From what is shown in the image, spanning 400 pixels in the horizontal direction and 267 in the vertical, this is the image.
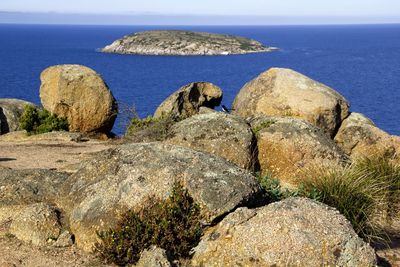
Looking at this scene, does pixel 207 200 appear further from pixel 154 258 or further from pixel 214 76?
pixel 214 76

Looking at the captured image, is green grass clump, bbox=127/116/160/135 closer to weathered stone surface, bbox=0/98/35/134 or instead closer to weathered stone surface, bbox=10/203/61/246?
weathered stone surface, bbox=0/98/35/134

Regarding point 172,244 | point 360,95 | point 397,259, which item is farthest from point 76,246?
point 360,95

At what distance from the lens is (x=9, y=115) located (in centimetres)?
3072

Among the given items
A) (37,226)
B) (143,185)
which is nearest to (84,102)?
(37,226)

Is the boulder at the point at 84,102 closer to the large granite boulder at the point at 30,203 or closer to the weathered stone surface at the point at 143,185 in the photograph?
the large granite boulder at the point at 30,203

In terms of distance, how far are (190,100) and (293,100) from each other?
7.11 metres

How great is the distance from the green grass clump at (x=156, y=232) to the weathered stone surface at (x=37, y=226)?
131 cm

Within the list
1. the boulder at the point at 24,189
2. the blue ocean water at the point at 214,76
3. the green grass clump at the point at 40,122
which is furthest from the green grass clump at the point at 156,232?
the blue ocean water at the point at 214,76

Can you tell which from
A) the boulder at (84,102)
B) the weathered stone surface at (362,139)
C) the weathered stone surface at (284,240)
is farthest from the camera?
the boulder at (84,102)

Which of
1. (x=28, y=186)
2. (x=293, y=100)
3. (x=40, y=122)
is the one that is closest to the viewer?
(x=28, y=186)

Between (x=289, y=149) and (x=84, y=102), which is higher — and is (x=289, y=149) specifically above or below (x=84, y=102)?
above

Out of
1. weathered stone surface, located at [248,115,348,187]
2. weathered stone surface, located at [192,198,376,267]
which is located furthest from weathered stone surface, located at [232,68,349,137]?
weathered stone surface, located at [192,198,376,267]

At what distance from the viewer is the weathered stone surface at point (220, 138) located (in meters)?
15.2

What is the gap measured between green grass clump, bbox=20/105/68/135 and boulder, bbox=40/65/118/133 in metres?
0.62
